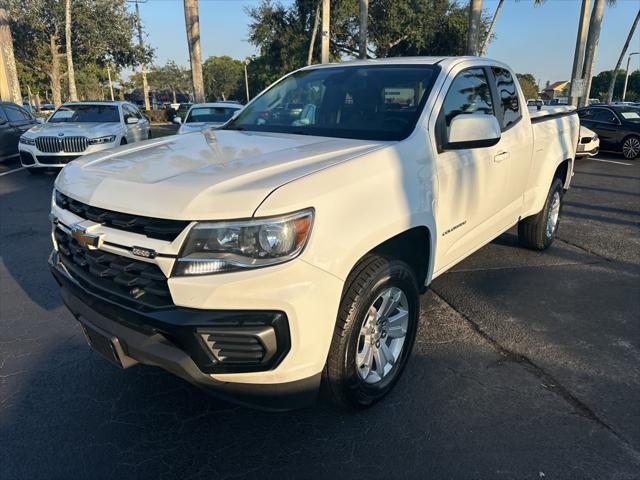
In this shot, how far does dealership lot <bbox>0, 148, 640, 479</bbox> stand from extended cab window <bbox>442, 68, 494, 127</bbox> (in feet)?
5.19

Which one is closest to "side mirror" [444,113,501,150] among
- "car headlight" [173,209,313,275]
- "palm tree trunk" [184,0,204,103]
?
"car headlight" [173,209,313,275]

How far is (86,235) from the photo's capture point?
2264 mm

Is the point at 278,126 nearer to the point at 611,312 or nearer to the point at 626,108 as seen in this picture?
the point at 611,312

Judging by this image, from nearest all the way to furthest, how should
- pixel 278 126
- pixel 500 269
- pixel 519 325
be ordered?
1. pixel 278 126
2. pixel 519 325
3. pixel 500 269

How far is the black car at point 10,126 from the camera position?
11781mm

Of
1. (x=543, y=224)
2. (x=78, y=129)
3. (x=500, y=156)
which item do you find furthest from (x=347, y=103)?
(x=78, y=129)

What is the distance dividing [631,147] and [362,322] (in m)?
15.5

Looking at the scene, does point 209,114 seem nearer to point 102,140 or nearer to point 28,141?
point 102,140

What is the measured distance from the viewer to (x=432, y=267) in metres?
3.04

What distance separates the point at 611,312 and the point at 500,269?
114 cm

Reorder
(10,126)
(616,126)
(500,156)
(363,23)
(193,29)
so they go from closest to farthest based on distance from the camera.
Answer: (500,156), (10,126), (616,126), (193,29), (363,23)

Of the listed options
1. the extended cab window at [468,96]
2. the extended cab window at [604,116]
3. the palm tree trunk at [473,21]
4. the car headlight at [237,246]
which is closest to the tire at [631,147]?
the extended cab window at [604,116]

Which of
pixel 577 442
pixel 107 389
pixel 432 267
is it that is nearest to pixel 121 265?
pixel 107 389

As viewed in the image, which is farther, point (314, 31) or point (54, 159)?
point (314, 31)
